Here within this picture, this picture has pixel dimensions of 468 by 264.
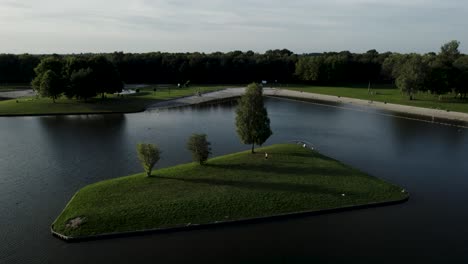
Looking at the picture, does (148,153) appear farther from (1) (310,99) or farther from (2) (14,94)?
(2) (14,94)

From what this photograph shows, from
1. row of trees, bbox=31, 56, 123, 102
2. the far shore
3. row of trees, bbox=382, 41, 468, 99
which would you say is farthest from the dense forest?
row of trees, bbox=31, 56, 123, 102

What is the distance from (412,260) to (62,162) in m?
37.9

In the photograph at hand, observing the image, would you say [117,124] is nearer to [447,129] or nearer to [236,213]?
[236,213]

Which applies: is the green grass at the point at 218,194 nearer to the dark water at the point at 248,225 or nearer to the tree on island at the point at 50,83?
the dark water at the point at 248,225

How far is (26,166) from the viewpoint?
1699 inches

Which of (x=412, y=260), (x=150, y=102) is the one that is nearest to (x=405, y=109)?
(x=150, y=102)

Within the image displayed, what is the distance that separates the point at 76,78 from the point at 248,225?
69606mm

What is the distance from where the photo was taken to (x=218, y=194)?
32.8 metres

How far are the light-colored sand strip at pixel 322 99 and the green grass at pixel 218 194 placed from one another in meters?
51.1

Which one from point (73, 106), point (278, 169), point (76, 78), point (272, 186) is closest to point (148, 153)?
point (272, 186)

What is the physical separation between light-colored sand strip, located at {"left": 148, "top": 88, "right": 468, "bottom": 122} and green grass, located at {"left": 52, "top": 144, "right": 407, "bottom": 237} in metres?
51.1

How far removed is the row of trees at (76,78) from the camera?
85250 mm

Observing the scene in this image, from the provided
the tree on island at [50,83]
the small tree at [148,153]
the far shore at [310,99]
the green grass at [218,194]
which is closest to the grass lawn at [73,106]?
the far shore at [310,99]

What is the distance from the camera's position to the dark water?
25.2 m
